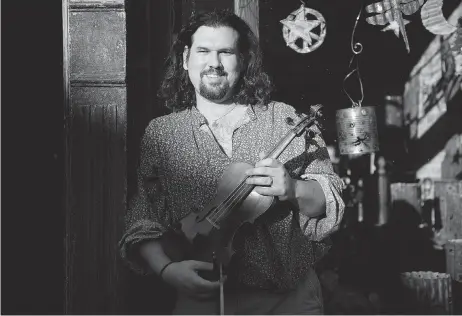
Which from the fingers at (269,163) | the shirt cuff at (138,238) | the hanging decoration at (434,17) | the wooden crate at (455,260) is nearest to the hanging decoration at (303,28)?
the hanging decoration at (434,17)

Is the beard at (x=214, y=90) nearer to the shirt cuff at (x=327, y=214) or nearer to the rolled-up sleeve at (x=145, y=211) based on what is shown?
the rolled-up sleeve at (x=145, y=211)

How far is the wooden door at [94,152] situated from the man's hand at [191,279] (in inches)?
26.6

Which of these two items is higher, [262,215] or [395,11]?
[395,11]

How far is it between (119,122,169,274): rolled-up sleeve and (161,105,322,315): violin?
0.25 ft

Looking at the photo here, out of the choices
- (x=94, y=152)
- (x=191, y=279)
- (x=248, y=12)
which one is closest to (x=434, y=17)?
(x=248, y=12)

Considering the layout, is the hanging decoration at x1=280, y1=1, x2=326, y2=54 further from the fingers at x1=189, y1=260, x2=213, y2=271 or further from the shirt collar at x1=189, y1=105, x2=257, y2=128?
the fingers at x1=189, y1=260, x2=213, y2=271

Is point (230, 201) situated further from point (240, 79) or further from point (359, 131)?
point (359, 131)

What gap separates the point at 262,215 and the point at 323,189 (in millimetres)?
276

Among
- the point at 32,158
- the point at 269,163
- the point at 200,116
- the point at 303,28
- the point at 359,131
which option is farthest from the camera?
the point at 303,28

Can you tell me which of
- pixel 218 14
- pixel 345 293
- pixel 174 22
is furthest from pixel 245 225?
pixel 345 293

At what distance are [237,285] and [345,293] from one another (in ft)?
10.4

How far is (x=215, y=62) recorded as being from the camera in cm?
246

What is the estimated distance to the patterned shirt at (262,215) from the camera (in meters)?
2.40

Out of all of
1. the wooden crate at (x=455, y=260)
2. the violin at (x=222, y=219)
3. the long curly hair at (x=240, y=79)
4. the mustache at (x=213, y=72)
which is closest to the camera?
the violin at (x=222, y=219)
